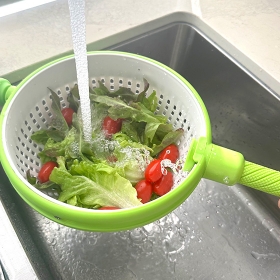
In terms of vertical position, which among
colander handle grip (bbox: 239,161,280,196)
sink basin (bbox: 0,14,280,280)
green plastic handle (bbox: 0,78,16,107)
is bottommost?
sink basin (bbox: 0,14,280,280)

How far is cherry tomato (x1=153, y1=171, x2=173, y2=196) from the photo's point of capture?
62cm

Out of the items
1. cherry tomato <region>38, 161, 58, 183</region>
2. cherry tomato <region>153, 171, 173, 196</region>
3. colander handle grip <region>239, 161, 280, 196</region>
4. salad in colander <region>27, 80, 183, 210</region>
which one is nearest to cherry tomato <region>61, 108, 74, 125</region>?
salad in colander <region>27, 80, 183, 210</region>

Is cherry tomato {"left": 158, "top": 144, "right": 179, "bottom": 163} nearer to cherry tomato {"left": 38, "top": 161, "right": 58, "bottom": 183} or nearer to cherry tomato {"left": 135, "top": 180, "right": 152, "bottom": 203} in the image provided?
cherry tomato {"left": 135, "top": 180, "right": 152, "bottom": 203}

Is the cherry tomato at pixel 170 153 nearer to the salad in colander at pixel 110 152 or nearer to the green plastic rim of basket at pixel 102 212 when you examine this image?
the salad in colander at pixel 110 152

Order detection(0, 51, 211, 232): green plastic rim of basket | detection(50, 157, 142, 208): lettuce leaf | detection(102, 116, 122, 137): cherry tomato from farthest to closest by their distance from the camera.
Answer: detection(102, 116, 122, 137): cherry tomato < detection(50, 157, 142, 208): lettuce leaf < detection(0, 51, 211, 232): green plastic rim of basket

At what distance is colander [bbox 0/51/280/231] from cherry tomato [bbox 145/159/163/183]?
0.04 m

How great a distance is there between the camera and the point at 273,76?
28.7 inches

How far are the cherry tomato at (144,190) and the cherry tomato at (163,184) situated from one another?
0.01 m

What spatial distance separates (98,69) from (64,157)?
193mm

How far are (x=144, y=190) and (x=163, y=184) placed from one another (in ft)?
0.12

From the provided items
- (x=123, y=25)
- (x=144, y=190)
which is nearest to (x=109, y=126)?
(x=144, y=190)

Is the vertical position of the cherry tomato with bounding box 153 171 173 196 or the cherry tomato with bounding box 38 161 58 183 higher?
the cherry tomato with bounding box 153 171 173 196

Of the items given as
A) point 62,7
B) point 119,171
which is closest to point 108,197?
point 119,171

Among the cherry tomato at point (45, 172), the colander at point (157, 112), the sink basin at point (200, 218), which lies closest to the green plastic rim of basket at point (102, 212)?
the colander at point (157, 112)
